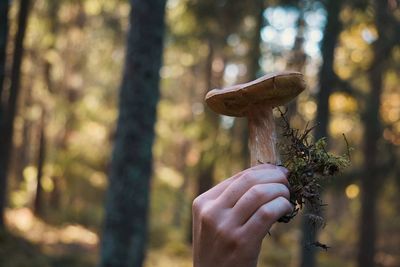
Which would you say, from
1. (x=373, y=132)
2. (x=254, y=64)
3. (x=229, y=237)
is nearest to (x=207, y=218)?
(x=229, y=237)

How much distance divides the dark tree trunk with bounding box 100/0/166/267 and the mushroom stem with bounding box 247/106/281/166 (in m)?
3.64

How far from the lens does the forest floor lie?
10914 millimetres

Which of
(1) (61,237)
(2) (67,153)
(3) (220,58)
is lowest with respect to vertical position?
(1) (61,237)

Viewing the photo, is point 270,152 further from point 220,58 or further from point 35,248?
point 220,58

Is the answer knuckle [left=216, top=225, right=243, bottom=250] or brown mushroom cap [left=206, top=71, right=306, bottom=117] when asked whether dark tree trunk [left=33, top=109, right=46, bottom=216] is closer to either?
brown mushroom cap [left=206, top=71, right=306, bottom=117]

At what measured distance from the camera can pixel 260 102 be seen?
212cm

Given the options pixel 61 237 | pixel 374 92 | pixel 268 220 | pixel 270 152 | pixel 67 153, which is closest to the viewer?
pixel 268 220

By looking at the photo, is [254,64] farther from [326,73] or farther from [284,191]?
[284,191]

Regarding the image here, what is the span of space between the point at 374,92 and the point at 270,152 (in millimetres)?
13041

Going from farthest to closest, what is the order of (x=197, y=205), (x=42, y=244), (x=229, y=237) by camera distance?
(x=42, y=244) < (x=197, y=205) < (x=229, y=237)

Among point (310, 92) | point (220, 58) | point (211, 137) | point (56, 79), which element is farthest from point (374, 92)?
point (56, 79)

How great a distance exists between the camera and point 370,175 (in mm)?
12523

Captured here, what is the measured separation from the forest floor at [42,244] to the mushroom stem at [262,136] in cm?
893

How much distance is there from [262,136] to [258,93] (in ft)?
0.81
